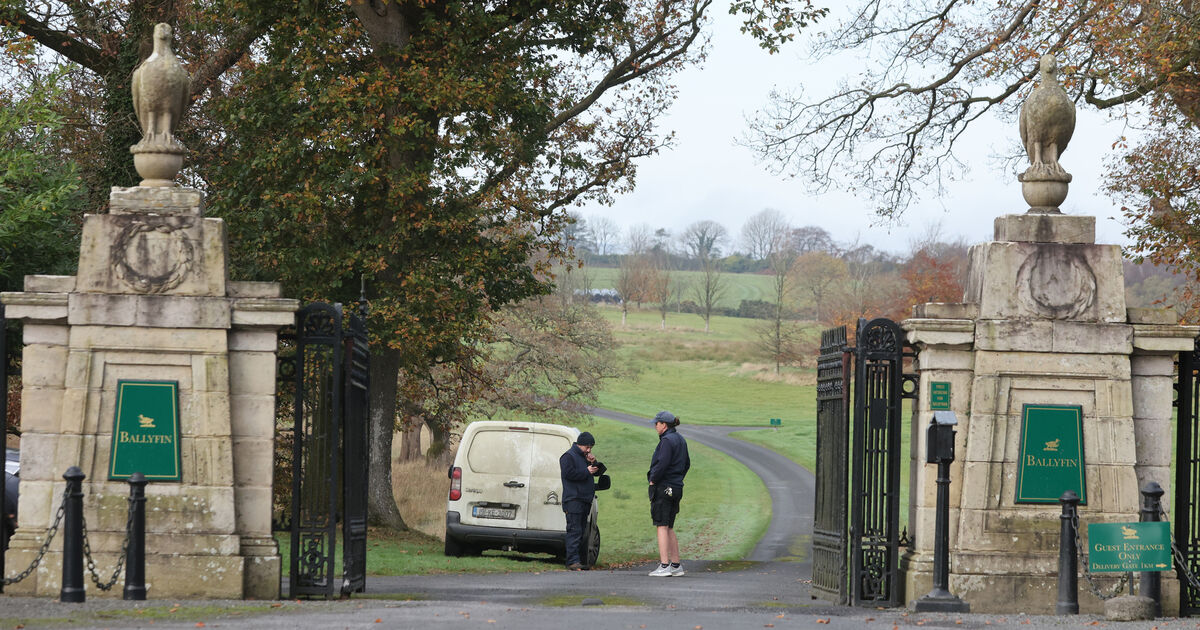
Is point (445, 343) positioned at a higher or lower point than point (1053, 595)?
higher

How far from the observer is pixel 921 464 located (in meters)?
10.8

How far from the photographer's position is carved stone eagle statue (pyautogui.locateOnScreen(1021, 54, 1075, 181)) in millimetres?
10797

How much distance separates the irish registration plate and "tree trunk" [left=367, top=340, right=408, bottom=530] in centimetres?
355

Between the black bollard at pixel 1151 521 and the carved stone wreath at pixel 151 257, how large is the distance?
308 inches

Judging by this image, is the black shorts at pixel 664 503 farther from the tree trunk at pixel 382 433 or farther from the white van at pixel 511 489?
the tree trunk at pixel 382 433

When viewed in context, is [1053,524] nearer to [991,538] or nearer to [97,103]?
[991,538]

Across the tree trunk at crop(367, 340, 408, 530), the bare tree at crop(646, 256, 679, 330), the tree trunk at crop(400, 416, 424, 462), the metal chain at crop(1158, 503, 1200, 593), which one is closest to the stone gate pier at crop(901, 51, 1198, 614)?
the metal chain at crop(1158, 503, 1200, 593)

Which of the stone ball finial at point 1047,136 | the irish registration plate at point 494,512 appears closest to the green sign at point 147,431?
the irish registration plate at point 494,512

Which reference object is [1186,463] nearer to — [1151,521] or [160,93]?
[1151,521]

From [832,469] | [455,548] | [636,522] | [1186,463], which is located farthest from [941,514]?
[636,522]

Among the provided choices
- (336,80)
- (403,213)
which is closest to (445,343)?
(403,213)

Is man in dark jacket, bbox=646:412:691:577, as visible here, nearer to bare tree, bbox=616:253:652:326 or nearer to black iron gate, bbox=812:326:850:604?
black iron gate, bbox=812:326:850:604

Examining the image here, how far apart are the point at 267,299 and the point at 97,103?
12694 millimetres

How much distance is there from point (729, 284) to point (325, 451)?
4158 inches
